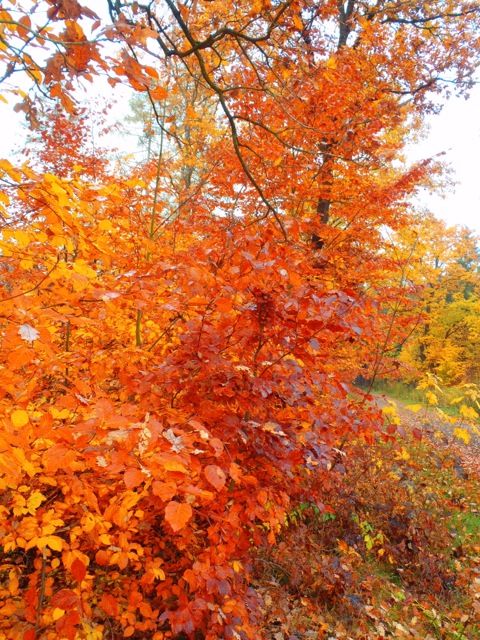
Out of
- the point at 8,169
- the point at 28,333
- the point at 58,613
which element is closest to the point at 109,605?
the point at 58,613

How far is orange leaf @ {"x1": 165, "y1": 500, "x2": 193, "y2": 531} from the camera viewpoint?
1267 mm

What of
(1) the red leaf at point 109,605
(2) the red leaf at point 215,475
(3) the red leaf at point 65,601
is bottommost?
(1) the red leaf at point 109,605

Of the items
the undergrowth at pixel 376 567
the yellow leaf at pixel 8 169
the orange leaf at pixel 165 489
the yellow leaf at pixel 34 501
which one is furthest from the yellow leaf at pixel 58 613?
the yellow leaf at pixel 8 169

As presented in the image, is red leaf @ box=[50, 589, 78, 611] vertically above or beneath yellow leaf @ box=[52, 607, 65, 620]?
above

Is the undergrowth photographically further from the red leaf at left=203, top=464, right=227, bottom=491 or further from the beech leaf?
the beech leaf

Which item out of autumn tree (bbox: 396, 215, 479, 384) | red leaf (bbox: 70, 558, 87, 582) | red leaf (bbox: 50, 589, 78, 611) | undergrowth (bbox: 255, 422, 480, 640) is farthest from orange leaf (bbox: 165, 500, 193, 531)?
autumn tree (bbox: 396, 215, 479, 384)

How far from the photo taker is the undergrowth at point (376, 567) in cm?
335

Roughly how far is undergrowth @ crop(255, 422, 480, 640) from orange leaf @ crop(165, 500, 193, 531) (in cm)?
194

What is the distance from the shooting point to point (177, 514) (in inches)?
51.5

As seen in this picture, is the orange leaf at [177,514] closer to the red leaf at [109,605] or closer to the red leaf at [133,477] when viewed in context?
the red leaf at [133,477]

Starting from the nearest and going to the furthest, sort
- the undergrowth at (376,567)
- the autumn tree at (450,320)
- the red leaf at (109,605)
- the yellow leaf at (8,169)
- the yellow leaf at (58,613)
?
the yellow leaf at (8,169)
the yellow leaf at (58,613)
the red leaf at (109,605)
the undergrowth at (376,567)
the autumn tree at (450,320)

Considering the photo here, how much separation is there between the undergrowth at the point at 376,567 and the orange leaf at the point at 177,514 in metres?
1.94

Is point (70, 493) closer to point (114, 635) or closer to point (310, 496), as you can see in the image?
point (114, 635)

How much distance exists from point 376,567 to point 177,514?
3.91 meters
